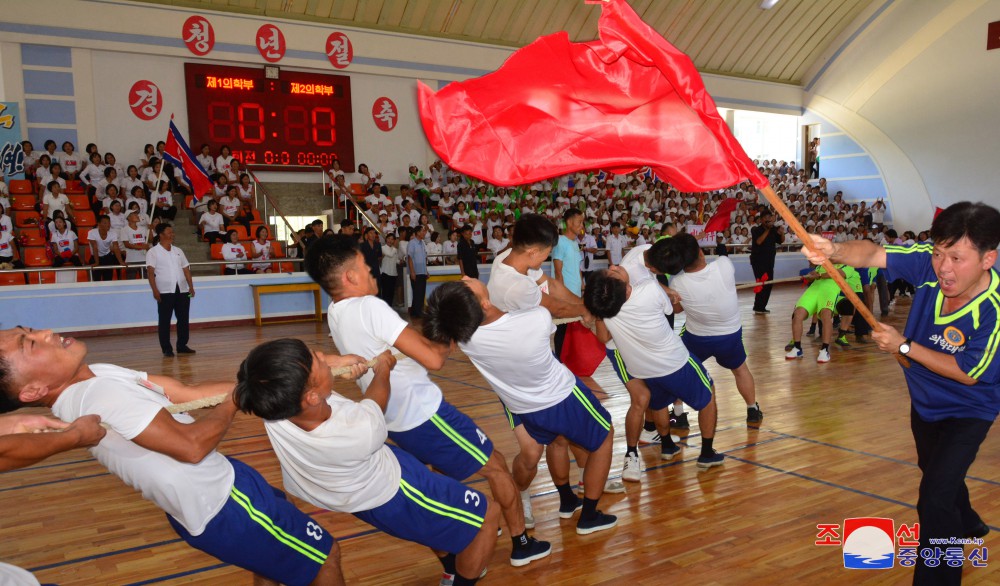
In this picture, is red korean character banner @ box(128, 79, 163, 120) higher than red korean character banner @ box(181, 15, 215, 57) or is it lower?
lower

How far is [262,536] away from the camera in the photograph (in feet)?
7.11

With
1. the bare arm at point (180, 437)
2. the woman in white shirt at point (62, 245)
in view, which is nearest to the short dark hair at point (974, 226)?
the bare arm at point (180, 437)

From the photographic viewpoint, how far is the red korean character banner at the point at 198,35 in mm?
13820

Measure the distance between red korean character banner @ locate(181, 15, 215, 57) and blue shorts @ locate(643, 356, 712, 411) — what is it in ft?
42.9

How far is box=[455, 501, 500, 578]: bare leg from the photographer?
2.55 m

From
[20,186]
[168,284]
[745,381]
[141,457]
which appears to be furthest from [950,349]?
[20,186]

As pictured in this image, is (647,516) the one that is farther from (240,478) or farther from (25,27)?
(25,27)

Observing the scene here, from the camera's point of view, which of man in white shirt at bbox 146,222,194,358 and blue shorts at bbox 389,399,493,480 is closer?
blue shorts at bbox 389,399,493,480

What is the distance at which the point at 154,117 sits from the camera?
13.8m

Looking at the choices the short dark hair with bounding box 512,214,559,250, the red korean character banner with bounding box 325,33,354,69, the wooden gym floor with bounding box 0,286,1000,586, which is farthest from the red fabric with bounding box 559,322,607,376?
the red korean character banner with bounding box 325,33,354,69

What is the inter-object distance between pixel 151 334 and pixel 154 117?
16.0ft

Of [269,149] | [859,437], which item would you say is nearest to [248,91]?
[269,149]

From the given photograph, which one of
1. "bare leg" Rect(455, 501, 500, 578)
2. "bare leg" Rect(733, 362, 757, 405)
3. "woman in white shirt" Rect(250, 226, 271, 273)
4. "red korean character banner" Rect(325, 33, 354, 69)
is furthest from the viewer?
"red korean character banner" Rect(325, 33, 354, 69)

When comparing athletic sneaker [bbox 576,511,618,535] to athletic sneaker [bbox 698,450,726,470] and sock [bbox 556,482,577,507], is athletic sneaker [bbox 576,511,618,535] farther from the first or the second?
athletic sneaker [bbox 698,450,726,470]
